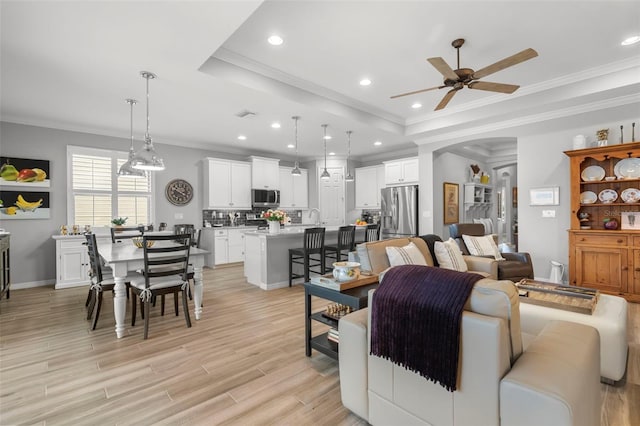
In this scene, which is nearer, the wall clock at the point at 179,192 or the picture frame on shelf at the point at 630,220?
the picture frame on shelf at the point at 630,220

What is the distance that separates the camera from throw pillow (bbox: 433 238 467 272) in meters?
3.74

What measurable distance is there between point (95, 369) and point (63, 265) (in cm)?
358

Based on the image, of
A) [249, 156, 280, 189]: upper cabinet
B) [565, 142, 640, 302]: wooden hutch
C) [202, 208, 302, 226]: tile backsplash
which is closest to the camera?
[565, 142, 640, 302]: wooden hutch

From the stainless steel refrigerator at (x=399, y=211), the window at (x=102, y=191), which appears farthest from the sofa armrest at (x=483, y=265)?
the window at (x=102, y=191)

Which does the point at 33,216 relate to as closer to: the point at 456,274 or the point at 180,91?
the point at 180,91

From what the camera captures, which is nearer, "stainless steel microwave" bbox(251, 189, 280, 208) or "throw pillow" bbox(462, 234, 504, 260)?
"throw pillow" bbox(462, 234, 504, 260)

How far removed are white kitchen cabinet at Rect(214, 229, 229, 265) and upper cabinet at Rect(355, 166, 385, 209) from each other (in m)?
3.71

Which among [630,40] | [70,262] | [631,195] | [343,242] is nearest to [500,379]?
[630,40]

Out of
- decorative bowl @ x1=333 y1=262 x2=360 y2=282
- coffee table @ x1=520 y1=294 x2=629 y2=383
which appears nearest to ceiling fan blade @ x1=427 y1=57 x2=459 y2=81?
decorative bowl @ x1=333 y1=262 x2=360 y2=282

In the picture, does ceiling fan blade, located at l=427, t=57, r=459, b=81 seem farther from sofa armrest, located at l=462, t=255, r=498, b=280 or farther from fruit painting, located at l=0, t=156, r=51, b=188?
fruit painting, located at l=0, t=156, r=51, b=188

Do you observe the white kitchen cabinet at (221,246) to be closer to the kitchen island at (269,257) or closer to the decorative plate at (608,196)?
the kitchen island at (269,257)

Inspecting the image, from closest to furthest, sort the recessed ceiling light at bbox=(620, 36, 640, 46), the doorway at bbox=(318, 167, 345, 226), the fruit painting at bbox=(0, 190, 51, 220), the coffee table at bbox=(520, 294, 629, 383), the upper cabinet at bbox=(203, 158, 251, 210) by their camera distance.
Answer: the coffee table at bbox=(520, 294, 629, 383) < the recessed ceiling light at bbox=(620, 36, 640, 46) < the fruit painting at bbox=(0, 190, 51, 220) < the upper cabinet at bbox=(203, 158, 251, 210) < the doorway at bbox=(318, 167, 345, 226)

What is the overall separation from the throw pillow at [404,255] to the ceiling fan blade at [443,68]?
1.73 meters

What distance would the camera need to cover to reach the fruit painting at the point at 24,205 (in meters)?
4.96
